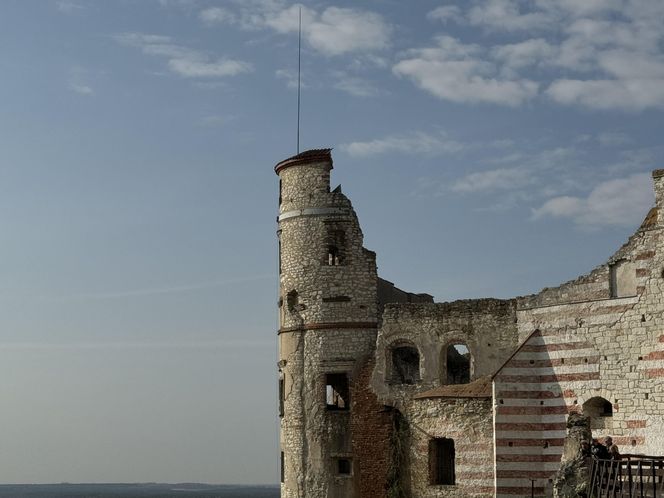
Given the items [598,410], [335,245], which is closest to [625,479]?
[598,410]

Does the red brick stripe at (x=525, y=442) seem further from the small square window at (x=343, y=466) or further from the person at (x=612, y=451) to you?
the person at (x=612, y=451)

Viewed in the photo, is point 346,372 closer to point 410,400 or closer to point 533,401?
point 410,400

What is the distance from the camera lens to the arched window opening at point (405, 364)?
33.1 m

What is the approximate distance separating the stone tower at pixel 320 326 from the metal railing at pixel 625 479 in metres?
11.0

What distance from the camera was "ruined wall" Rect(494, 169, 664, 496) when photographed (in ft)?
91.1

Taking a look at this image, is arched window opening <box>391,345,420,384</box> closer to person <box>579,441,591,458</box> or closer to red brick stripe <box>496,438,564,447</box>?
red brick stripe <box>496,438,564,447</box>

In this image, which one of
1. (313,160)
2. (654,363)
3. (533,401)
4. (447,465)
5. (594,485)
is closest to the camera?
(594,485)

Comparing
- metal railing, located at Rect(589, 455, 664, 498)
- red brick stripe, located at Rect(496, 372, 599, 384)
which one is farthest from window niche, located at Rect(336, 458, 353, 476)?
metal railing, located at Rect(589, 455, 664, 498)

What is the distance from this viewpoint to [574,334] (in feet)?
96.3

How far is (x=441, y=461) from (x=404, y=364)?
3439 mm

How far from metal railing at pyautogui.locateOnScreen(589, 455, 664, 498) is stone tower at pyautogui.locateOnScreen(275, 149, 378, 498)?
11.0 metres

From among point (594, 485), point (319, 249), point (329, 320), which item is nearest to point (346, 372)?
point (329, 320)

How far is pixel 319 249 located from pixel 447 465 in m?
7.16

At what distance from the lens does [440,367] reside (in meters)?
32.4
